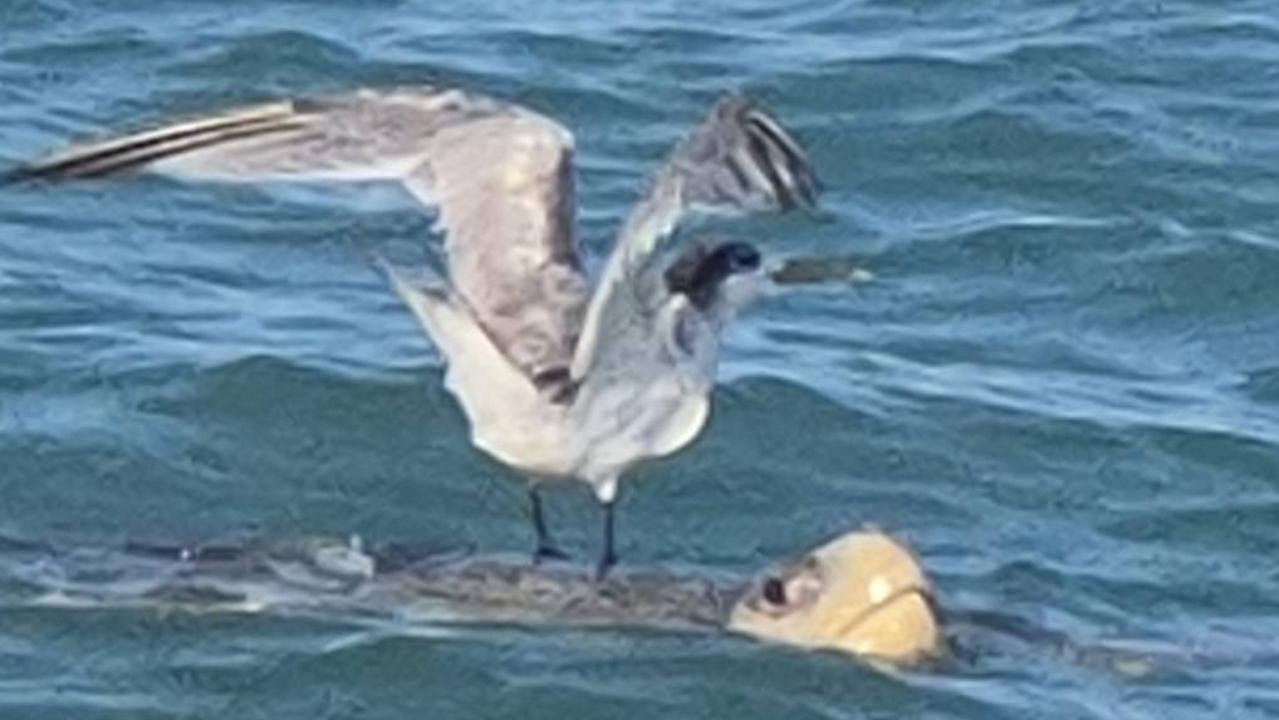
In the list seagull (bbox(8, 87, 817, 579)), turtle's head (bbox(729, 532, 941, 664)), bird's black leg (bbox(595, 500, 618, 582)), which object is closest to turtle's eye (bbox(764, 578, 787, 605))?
turtle's head (bbox(729, 532, 941, 664))

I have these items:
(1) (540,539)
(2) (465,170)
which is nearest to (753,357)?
(1) (540,539)

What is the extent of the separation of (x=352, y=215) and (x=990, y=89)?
91.2 inches

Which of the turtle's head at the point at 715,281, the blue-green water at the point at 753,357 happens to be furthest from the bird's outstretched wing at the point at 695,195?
the blue-green water at the point at 753,357

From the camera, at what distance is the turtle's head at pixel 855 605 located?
9875 mm

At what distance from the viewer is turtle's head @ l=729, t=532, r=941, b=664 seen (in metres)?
9.88

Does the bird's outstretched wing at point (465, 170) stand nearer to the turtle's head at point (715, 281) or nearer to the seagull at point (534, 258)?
the seagull at point (534, 258)

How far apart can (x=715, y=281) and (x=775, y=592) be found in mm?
593

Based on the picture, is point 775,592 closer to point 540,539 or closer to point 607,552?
point 607,552

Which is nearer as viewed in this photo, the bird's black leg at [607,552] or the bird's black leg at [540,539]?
the bird's black leg at [607,552]

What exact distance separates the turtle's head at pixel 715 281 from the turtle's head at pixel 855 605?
50cm

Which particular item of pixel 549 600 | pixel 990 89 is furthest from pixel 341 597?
pixel 990 89

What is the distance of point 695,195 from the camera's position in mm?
9664

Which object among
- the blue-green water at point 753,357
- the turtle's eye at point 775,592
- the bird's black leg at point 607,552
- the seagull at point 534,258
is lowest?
the blue-green water at point 753,357

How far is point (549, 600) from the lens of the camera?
1025 centimetres
